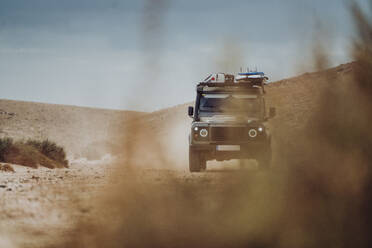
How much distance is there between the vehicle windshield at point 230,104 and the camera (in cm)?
1430

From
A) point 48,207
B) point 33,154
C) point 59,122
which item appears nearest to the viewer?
point 48,207

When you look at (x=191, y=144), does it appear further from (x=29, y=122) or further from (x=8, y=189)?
(x=29, y=122)

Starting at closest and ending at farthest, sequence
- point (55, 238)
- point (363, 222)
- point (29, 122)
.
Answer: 1. point (55, 238)
2. point (363, 222)
3. point (29, 122)

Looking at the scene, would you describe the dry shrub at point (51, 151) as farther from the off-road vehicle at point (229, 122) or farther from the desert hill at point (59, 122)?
the desert hill at point (59, 122)

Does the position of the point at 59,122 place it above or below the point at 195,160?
above

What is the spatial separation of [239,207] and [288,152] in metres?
13.9

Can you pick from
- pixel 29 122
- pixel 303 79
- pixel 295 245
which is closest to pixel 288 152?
pixel 295 245

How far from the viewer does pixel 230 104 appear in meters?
14.3

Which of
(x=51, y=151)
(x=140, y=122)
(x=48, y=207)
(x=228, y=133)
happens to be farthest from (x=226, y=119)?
(x=140, y=122)

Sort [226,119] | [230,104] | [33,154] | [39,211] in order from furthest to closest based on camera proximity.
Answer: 1. [33,154]
2. [230,104]
3. [226,119]
4. [39,211]

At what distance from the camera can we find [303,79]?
53156 millimetres

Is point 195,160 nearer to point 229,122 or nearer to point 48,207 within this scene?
point 229,122

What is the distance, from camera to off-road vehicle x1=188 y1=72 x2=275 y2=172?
13.7m

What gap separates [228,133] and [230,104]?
101 centimetres
